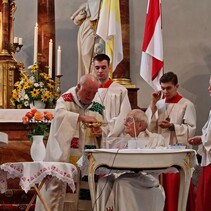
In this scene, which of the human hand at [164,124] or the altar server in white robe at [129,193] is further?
the human hand at [164,124]

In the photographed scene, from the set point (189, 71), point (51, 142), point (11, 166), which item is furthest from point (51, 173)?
point (189, 71)

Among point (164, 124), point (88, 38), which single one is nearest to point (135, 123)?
point (164, 124)

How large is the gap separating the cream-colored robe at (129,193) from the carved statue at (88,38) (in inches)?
154

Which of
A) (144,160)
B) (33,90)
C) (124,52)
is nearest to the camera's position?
(144,160)

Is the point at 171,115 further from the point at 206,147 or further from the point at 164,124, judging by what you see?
the point at 206,147

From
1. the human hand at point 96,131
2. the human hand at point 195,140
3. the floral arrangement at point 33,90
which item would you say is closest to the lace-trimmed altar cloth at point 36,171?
the human hand at point 96,131

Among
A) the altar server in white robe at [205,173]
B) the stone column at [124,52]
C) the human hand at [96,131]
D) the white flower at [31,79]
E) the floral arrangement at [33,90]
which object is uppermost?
the stone column at [124,52]

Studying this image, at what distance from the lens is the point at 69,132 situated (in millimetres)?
5895

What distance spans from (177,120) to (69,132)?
1561 millimetres

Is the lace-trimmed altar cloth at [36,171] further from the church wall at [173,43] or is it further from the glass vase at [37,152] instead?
the church wall at [173,43]

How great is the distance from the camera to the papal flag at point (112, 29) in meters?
8.01

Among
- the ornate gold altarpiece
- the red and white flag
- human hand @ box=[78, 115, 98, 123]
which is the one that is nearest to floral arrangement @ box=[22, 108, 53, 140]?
human hand @ box=[78, 115, 98, 123]

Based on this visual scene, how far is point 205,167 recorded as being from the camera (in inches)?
250

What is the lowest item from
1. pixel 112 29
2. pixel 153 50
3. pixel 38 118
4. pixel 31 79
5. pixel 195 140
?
pixel 195 140
